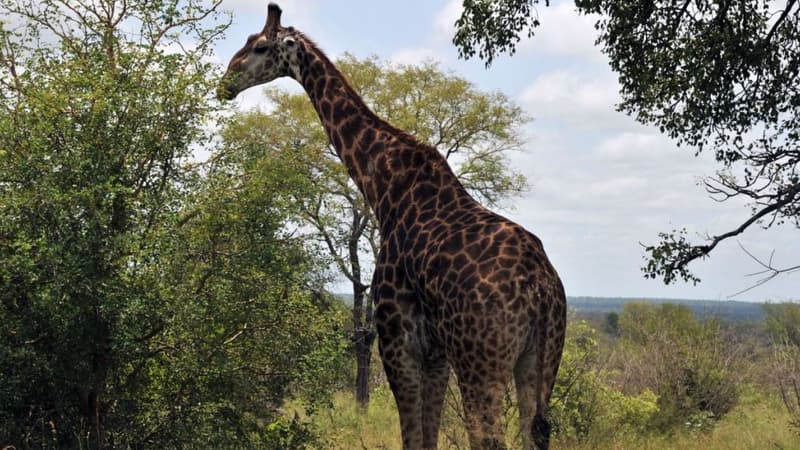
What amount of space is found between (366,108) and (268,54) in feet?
4.09

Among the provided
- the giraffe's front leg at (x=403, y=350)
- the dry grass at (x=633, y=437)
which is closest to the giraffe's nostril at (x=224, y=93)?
the giraffe's front leg at (x=403, y=350)

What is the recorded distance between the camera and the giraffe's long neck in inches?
295

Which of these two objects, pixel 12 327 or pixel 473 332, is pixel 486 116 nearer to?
pixel 12 327

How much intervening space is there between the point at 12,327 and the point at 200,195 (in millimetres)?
2133

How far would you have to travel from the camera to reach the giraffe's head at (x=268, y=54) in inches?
333

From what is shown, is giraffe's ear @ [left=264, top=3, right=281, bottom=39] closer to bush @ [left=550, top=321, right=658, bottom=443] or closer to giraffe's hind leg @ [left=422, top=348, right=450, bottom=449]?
giraffe's hind leg @ [left=422, top=348, right=450, bottom=449]

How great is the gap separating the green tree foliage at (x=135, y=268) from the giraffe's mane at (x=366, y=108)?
1265 millimetres

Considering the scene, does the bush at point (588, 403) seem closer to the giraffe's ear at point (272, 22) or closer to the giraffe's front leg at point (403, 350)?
the giraffe's front leg at point (403, 350)

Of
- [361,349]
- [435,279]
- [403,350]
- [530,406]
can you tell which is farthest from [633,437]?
[361,349]

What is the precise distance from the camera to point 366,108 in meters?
7.96

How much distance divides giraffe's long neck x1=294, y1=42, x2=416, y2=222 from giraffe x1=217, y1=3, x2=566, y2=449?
1 centimetres

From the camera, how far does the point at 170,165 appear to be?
923 centimetres

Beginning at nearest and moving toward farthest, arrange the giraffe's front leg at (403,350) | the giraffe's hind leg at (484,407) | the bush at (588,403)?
the giraffe's hind leg at (484,407) < the giraffe's front leg at (403,350) < the bush at (588,403)

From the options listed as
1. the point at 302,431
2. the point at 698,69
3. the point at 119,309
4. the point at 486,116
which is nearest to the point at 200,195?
the point at 119,309
